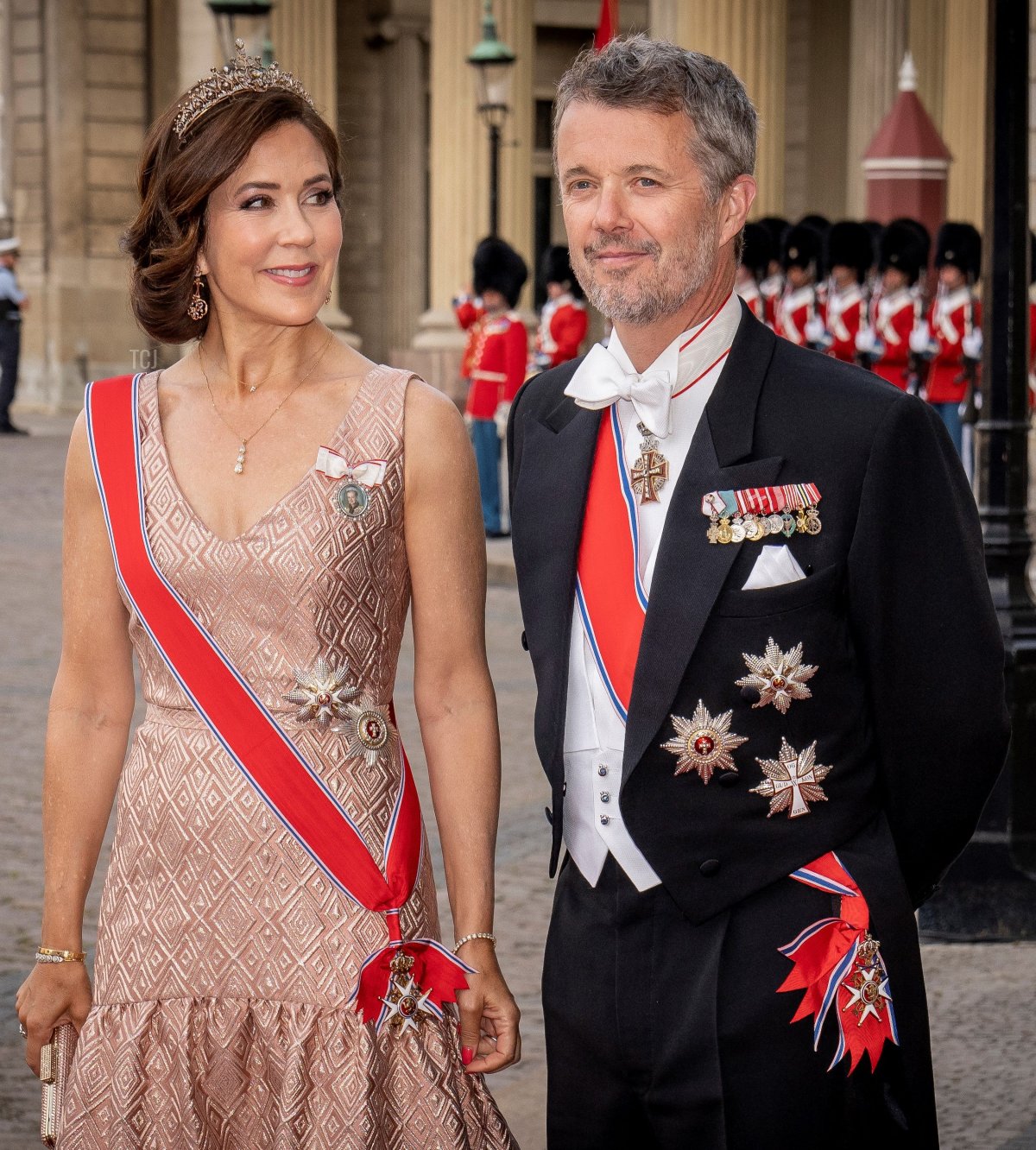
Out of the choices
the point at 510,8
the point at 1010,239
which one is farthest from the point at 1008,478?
the point at 510,8

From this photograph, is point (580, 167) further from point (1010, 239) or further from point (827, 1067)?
point (1010, 239)

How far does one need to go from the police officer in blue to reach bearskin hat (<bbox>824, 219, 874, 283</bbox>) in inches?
383

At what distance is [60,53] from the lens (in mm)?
30141

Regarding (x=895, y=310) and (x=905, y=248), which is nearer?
(x=905, y=248)

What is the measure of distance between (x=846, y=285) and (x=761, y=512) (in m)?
16.2

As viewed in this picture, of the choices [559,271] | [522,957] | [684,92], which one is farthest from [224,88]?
[559,271]

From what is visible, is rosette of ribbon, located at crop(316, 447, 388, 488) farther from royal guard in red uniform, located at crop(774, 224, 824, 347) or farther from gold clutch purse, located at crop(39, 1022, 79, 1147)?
royal guard in red uniform, located at crop(774, 224, 824, 347)

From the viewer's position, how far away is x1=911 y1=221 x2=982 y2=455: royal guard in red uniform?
16469 millimetres

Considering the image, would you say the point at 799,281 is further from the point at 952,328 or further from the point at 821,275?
the point at 952,328

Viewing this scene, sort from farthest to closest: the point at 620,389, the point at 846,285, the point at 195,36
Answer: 1. the point at 195,36
2. the point at 846,285
3. the point at 620,389

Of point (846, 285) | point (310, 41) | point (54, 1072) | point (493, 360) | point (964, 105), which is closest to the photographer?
point (54, 1072)

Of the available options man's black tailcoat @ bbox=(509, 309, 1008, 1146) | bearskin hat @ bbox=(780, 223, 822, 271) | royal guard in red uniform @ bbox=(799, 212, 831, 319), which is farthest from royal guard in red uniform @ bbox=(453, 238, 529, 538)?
man's black tailcoat @ bbox=(509, 309, 1008, 1146)

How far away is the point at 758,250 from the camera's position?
64.7ft

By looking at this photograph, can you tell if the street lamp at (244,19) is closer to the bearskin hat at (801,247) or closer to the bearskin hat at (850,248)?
the bearskin hat at (801,247)
